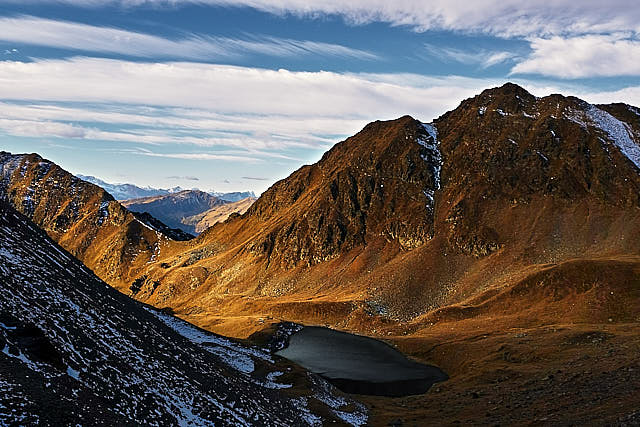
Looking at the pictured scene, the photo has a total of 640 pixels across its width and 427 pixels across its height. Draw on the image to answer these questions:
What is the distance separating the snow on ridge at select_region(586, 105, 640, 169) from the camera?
168000 mm

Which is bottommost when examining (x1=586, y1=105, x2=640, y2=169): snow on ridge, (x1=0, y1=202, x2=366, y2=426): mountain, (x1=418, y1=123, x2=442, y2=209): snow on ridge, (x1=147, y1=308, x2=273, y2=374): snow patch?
(x1=147, y1=308, x2=273, y2=374): snow patch

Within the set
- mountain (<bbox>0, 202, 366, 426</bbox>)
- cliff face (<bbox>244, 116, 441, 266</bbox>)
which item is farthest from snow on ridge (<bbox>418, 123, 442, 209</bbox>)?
mountain (<bbox>0, 202, 366, 426</bbox>)

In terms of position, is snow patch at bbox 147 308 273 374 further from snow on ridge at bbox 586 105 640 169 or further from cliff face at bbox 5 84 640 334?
snow on ridge at bbox 586 105 640 169

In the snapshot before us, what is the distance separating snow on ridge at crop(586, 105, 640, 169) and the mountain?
168596mm

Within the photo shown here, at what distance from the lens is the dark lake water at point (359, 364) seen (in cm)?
6619

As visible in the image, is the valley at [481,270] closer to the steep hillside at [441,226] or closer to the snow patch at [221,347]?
the steep hillside at [441,226]

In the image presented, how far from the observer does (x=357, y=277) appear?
153 m

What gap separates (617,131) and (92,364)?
675ft

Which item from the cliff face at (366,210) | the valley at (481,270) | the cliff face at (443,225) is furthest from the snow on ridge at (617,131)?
the cliff face at (366,210)

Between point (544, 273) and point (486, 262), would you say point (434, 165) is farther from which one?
point (544, 273)

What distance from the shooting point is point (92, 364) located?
90.3 feet

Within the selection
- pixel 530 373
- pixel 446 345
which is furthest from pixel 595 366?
pixel 446 345

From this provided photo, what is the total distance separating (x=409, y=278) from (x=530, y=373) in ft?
263

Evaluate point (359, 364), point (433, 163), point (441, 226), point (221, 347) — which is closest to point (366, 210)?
point (441, 226)
